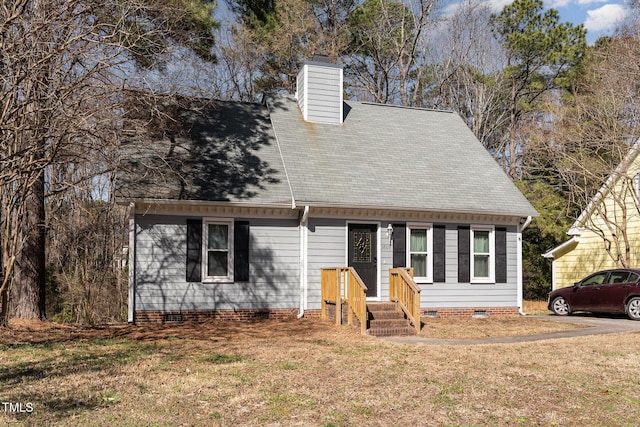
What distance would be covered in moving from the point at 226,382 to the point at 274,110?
11589mm

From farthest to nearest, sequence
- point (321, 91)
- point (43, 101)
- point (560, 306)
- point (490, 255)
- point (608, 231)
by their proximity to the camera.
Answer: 1. point (608, 231)
2. point (321, 91)
3. point (560, 306)
4. point (490, 255)
5. point (43, 101)

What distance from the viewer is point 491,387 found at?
8.13 m

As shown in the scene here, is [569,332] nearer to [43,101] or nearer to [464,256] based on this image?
[464,256]

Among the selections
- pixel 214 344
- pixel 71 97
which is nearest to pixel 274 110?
pixel 71 97

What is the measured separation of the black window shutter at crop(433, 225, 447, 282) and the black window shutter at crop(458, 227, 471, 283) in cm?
50

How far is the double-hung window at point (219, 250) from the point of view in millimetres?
14872

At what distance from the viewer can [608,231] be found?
22.2 metres

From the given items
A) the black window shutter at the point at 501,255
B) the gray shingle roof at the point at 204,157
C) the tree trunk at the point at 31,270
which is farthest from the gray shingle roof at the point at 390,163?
the tree trunk at the point at 31,270

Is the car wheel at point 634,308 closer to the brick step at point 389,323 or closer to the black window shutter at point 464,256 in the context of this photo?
the black window shutter at point 464,256

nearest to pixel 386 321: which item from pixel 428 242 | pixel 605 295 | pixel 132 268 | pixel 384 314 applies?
pixel 384 314

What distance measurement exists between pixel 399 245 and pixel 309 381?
817 centimetres

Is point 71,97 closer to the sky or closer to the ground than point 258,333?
closer to the sky

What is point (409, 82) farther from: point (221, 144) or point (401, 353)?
point (401, 353)

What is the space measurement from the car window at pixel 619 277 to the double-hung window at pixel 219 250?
34.1ft
